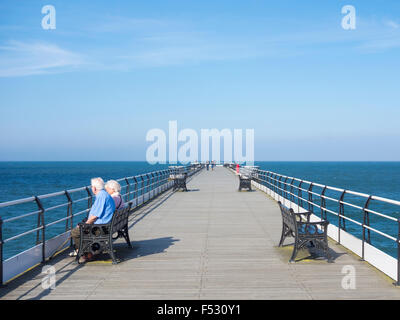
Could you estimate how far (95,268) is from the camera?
285 inches

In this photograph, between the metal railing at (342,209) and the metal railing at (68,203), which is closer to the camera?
the metal railing at (68,203)

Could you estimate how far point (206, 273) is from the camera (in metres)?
6.89

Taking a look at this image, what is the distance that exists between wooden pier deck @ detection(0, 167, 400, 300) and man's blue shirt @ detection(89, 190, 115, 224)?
0.72 metres

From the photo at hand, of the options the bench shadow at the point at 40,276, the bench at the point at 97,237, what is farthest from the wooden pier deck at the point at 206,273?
the bench at the point at 97,237

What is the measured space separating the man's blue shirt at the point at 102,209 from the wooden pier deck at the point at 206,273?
0.72 metres

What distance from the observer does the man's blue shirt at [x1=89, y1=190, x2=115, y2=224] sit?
7.75 meters

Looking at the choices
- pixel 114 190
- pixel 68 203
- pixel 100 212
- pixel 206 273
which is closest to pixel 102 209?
pixel 100 212

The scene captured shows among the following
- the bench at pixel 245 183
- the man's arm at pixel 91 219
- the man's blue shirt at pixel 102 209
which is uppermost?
the man's blue shirt at pixel 102 209

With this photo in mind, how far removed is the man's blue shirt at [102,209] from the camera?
775 centimetres

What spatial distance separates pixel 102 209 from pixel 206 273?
7.15 feet
